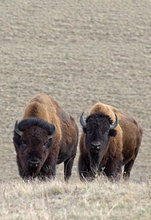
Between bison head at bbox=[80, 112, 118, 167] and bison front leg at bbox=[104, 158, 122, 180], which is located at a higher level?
bison head at bbox=[80, 112, 118, 167]

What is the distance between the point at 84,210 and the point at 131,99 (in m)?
23.5

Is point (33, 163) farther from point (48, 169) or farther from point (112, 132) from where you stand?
point (112, 132)

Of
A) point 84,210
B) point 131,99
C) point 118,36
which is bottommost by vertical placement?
point 131,99

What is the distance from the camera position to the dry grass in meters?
5.70

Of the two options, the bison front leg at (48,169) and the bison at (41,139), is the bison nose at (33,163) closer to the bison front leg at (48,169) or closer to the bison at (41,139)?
the bison at (41,139)

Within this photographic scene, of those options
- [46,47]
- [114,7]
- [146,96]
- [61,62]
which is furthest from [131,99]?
[114,7]

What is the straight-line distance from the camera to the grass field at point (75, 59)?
26.8 metres

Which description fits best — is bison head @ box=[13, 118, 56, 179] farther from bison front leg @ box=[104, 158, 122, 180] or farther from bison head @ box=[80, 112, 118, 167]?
bison front leg @ box=[104, 158, 122, 180]

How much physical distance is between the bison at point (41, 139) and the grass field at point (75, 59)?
3.44 metres

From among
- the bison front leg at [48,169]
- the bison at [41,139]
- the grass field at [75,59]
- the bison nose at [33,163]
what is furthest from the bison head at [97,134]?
the grass field at [75,59]

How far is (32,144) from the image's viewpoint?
9852 mm

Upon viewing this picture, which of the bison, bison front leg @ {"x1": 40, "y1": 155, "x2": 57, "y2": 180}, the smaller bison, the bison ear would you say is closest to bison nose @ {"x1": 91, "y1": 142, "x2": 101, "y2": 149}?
the smaller bison

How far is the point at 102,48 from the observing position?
35781mm

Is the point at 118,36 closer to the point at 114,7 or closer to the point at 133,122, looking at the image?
the point at 114,7
